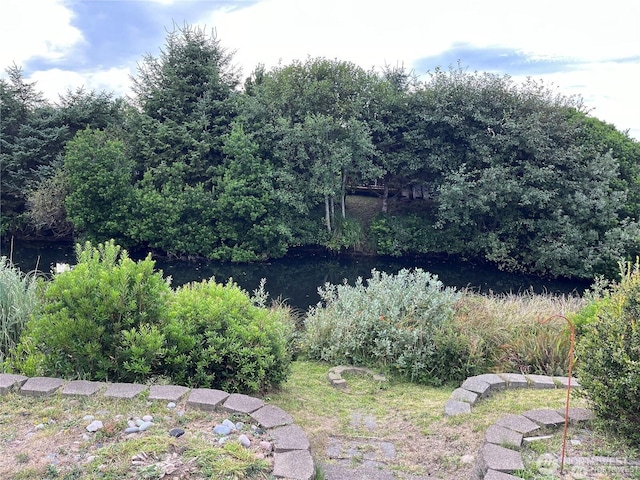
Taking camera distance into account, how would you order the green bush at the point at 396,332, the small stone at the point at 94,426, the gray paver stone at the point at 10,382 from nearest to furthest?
the small stone at the point at 94,426 → the gray paver stone at the point at 10,382 → the green bush at the point at 396,332

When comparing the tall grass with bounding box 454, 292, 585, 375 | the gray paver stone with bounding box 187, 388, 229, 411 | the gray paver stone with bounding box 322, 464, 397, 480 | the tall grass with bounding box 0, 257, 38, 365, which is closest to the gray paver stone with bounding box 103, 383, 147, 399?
the gray paver stone with bounding box 187, 388, 229, 411

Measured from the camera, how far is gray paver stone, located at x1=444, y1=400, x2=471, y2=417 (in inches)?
131

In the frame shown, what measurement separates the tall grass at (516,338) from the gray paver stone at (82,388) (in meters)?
3.27

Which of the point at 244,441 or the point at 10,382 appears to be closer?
the point at 244,441

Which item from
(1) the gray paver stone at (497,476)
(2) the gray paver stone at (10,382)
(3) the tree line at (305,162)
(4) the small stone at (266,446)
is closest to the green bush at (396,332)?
(1) the gray paver stone at (497,476)

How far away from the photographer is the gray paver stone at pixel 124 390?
114 inches

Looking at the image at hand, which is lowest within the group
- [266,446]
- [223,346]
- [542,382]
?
[542,382]

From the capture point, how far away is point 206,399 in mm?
2859

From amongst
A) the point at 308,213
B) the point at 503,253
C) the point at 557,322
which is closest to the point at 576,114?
the point at 503,253

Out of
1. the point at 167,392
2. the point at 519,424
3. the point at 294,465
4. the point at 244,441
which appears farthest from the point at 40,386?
the point at 519,424

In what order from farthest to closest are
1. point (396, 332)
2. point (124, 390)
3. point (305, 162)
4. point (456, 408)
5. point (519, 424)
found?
point (305, 162) < point (396, 332) < point (456, 408) < point (124, 390) < point (519, 424)

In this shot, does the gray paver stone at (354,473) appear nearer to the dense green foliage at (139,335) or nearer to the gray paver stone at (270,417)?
the gray paver stone at (270,417)

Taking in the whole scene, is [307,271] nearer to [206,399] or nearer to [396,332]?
[396,332]

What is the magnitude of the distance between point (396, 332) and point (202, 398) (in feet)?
7.84
